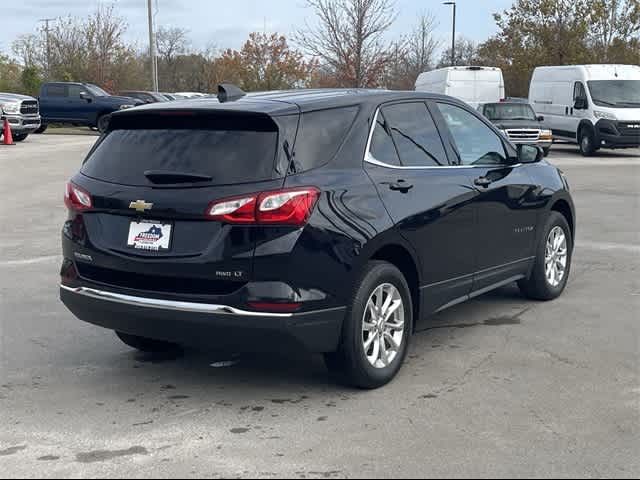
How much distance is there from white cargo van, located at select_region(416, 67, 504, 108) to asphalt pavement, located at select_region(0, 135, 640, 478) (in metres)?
21.9

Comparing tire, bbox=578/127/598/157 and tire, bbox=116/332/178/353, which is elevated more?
tire, bbox=578/127/598/157

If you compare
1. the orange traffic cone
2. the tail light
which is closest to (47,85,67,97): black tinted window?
the orange traffic cone

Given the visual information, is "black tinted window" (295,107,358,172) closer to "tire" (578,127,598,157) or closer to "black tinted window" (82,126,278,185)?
"black tinted window" (82,126,278,185)

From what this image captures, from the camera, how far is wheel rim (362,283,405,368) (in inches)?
199

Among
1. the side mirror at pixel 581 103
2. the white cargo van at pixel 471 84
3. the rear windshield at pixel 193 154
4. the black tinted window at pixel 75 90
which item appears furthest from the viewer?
the black tinted window at pixel 75 90

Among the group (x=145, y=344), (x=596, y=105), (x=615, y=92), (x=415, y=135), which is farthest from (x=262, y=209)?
(x=615, y=92)

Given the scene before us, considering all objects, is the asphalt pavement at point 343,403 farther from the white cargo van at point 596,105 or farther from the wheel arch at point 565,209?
the white cargo van at point 596,105

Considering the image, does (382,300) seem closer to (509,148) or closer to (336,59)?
(509,148)

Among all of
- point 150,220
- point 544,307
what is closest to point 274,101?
point 150,220

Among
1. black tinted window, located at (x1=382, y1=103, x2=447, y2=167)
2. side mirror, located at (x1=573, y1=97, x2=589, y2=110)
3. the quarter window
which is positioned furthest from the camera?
→ the quarter window

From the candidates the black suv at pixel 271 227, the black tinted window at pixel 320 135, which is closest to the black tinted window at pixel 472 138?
the black suv at pixel 271 227

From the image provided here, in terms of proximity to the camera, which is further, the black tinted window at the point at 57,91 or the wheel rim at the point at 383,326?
the black tinted window at the point at 57,91

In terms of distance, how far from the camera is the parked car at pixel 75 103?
109ft

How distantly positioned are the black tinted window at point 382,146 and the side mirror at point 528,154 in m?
1.72
